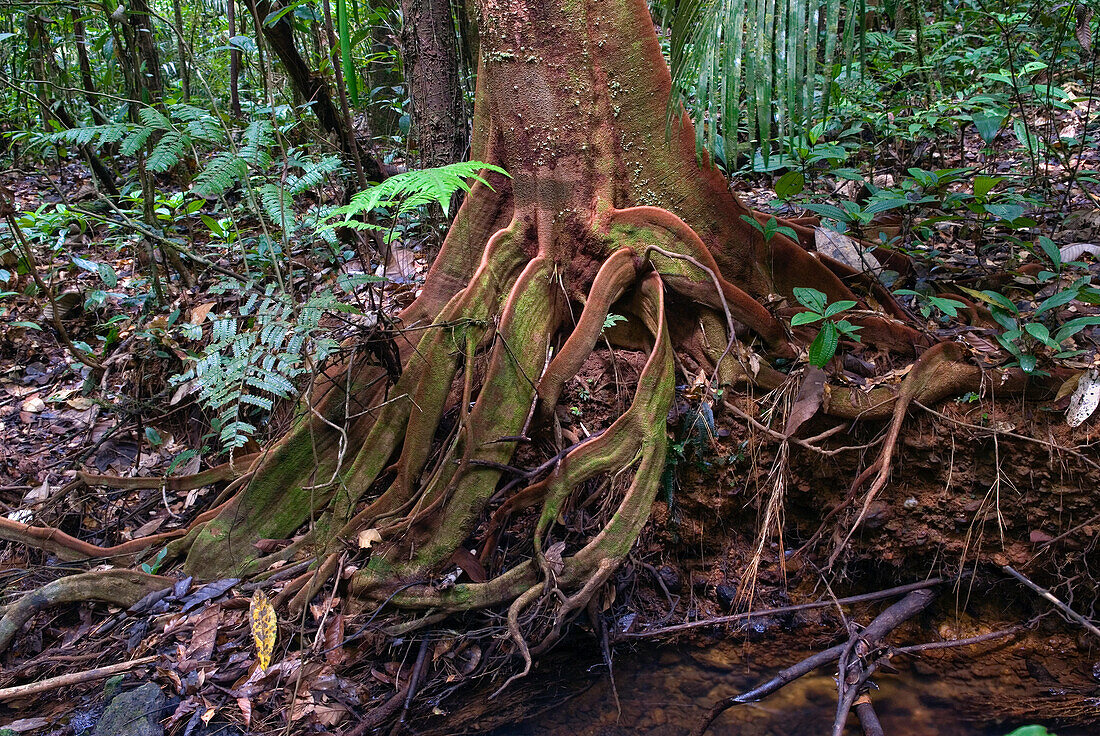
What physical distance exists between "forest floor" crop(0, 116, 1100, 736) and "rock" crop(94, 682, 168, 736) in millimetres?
44

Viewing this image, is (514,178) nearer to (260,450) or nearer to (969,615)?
(260,450)

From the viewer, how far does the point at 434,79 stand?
3600mm

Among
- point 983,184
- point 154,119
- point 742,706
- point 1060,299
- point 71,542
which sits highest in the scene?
point 154,119

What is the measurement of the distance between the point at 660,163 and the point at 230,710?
2.49m

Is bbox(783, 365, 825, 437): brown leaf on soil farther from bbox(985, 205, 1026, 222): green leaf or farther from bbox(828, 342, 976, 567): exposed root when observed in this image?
bbox(985, 205, 1026, 222): green leaf

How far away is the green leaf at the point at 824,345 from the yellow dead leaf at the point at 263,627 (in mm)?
2045

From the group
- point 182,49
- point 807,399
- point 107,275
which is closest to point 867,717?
point 807,399

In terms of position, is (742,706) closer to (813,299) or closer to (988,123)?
(813,299)

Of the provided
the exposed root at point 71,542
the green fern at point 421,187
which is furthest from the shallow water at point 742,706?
the green fern at point 421,187

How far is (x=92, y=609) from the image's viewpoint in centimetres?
271

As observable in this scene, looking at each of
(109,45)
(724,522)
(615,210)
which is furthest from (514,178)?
(109,45)

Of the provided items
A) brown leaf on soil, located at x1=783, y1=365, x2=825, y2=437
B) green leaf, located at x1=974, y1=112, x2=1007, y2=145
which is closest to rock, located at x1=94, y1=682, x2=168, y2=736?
brown leaf on soil, located at x1=783, y1=365, x2=825, y2=437

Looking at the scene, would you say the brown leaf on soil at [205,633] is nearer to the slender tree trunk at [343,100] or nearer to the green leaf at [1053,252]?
the slender tree trunk at [343,100]

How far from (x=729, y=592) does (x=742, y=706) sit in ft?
1.59
